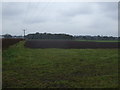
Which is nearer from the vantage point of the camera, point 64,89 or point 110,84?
point 64,89

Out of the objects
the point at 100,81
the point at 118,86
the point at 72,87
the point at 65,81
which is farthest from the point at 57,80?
the point at 118,86

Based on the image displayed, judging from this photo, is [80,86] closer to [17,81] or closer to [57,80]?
[57,80]

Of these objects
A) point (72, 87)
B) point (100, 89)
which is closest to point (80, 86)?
point (72, 87)

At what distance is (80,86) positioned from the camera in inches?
229

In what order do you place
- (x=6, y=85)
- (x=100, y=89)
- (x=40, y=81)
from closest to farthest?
(x=100, y=89)
(x=6, y=85)
(x=40, y=81)

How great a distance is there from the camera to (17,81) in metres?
6.47

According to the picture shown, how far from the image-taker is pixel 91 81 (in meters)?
6.50

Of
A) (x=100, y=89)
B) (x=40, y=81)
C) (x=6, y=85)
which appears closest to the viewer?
(x=100, y=89)

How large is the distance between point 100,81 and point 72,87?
1303mm

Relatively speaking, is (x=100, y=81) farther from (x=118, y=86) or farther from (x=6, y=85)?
(x=6, y=85)

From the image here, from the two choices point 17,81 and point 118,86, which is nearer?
point 118,86

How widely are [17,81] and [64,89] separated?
6.14 ft

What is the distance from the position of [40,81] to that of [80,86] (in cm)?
146

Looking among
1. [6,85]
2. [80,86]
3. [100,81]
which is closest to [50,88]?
[80,86]
